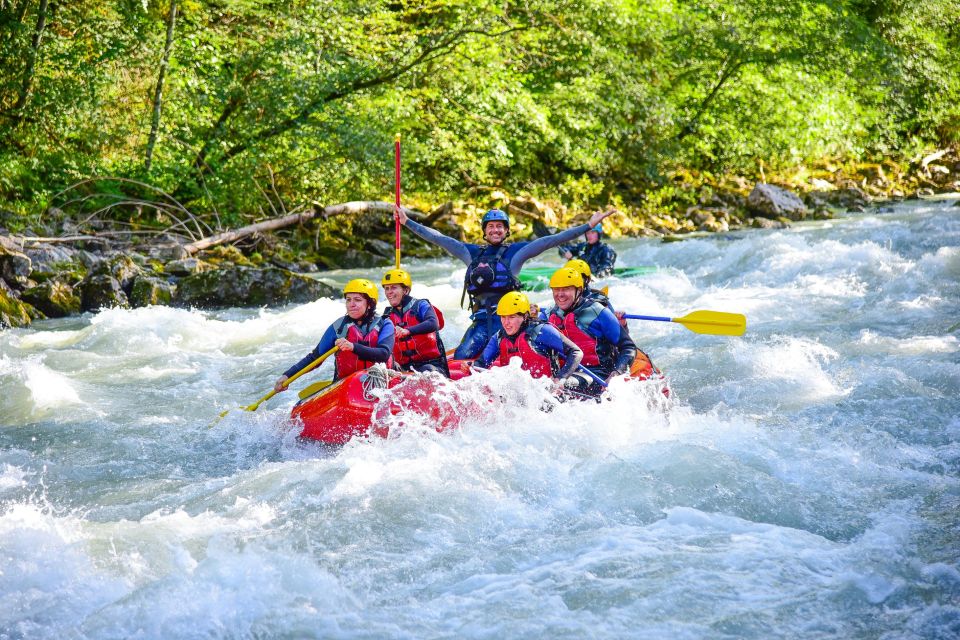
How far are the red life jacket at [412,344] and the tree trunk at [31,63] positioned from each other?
8.32 meters

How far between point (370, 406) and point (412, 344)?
2.83 feet

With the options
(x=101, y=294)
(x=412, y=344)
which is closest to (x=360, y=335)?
(x=412, y=344)

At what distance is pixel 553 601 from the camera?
12.5ft

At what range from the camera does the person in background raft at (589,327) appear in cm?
639

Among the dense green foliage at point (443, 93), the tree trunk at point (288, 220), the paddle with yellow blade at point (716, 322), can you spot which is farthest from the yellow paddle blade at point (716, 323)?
the dense green foliage at point (443, 93)

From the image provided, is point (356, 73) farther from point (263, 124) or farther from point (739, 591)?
point (739, 591)

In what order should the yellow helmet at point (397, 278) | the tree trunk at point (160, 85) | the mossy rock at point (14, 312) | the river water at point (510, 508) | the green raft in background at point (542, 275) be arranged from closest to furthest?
the river water at point (510, 508) < the yellow helmet at point (397, 278) < the mossy rock at point (14, 312) < the green raft in background at point (542, 275) < the tree trunk at point (160, 85)

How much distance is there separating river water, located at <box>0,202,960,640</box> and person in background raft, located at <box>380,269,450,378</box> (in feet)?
2.33

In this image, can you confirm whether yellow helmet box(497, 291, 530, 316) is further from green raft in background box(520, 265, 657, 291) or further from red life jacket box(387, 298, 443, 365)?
green raft in background box(520, 265, 657, 291)

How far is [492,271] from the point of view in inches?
277

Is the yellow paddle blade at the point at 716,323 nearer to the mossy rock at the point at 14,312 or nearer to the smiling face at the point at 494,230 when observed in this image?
the smiling face at the point at 494,230

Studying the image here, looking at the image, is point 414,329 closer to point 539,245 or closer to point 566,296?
point 566,296

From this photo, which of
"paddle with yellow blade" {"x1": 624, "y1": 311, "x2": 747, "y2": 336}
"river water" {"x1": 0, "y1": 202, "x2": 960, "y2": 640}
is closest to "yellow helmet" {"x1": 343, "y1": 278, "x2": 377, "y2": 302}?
"river water" {"x1": 0, "y1": 202, "x2": 960, "y2": 640}

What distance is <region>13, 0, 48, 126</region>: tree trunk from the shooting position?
Answer: 39.3ft
